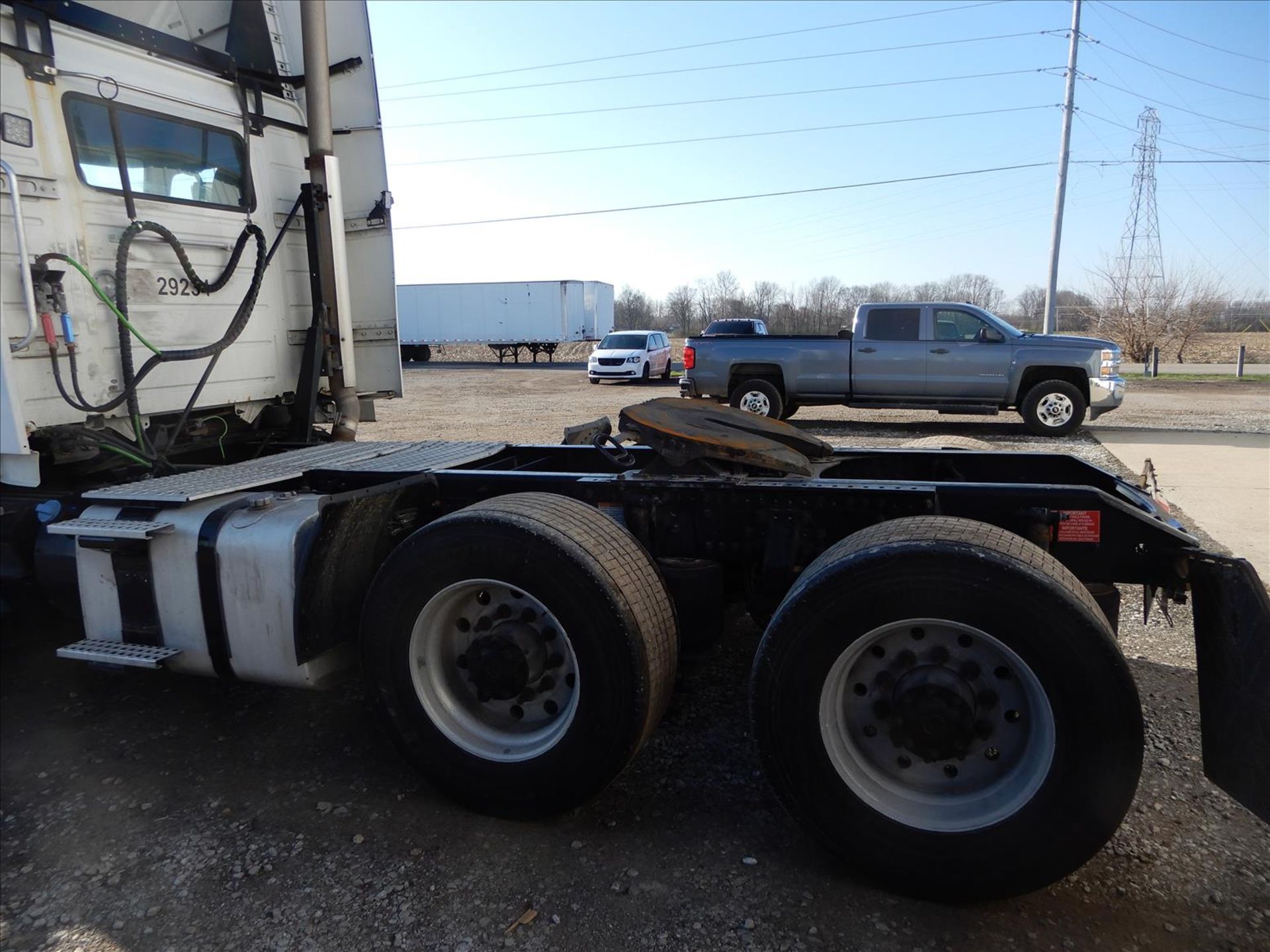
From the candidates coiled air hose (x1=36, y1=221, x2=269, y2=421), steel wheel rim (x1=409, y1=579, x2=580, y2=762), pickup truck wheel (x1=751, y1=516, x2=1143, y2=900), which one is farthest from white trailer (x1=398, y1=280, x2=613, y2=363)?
pickup truck wheel (x1=751, y1=516, x2=1143, y2=900)

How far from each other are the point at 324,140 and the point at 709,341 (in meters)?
10.2

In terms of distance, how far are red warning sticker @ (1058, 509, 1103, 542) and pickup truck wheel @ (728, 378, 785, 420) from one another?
11501 millimetres

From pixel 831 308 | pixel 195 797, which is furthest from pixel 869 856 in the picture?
pixel 831 308

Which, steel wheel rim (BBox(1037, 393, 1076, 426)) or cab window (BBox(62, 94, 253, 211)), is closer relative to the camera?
cab window (BBox(62, 94, 253, 211))

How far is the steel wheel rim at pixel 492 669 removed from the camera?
304cm

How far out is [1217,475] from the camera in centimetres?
937

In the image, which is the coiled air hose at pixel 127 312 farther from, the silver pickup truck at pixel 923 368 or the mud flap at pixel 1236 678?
the silver pickup truck at pixel 923 368

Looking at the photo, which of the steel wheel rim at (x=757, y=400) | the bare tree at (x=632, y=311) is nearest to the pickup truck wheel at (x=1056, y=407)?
the steel wheel rim at (x=757, y=400)

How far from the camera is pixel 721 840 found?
2949 millimetres

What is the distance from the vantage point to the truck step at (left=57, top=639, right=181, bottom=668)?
339cm

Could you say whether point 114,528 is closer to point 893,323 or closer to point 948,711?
point 948,711

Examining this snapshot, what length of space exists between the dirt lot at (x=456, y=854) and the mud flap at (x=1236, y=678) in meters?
0.44

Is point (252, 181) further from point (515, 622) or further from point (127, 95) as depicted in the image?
point (515, 622)

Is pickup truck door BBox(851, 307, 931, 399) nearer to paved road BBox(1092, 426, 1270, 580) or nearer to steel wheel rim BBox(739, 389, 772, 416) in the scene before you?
steel wheel rim BBox(739, 389, 772, 416)
